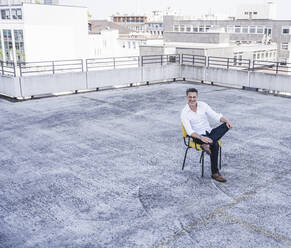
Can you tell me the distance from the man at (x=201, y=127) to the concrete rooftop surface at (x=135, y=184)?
1.78ft

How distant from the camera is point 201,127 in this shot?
22.4 ft

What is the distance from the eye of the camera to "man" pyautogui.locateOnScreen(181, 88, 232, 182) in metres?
6.55

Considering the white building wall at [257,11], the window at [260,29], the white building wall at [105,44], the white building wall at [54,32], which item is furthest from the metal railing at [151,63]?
the white building wall at [257,11]

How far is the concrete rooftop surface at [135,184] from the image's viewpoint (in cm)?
504

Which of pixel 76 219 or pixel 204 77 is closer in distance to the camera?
pixel 76 219

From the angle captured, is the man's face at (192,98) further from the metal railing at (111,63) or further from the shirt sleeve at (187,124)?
the metal railing at (111,63)

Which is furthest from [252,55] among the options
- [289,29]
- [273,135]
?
[273,135]

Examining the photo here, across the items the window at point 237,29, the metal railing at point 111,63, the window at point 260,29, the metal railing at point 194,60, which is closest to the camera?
the metal railing at point 111,63

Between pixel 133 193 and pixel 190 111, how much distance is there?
195cm

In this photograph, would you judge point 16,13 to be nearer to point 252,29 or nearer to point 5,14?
point 5,14

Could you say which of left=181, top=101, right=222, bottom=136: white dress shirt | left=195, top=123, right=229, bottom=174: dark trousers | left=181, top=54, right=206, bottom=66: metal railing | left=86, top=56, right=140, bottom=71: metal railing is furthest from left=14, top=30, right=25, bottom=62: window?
left=195, top=123, right=229, bottom=174: dark trousers

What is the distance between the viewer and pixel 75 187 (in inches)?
261

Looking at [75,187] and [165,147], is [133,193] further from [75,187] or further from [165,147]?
[165,147]

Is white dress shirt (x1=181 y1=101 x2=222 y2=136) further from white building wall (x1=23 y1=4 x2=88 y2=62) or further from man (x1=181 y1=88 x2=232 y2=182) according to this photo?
white building wall (x1=23 y1=4 x2=88 y2=62)
